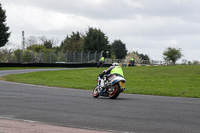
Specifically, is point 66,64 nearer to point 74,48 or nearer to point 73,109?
point 73,109

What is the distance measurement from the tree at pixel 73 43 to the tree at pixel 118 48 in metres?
13.1

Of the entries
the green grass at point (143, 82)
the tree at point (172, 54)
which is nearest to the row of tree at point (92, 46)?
the tree at point (172, 54)

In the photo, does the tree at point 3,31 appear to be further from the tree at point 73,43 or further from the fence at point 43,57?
the tree at point 73,43

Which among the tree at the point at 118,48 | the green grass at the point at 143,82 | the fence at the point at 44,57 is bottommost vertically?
the green grass at the point at 143,82

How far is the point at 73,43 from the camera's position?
124500 mm

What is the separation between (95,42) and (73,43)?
23.0m

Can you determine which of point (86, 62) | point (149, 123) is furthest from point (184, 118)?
point (86, 62)

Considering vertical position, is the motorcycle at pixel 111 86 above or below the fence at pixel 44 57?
below

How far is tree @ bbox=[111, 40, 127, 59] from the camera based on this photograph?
5369 inches

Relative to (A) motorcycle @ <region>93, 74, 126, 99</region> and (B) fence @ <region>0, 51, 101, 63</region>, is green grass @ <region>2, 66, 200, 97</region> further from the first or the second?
(B) fence @ <region>0, 51, 101, 63</region>

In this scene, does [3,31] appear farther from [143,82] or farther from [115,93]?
[115,93]

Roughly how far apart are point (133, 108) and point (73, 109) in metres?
1.79

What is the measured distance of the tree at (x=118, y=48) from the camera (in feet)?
447

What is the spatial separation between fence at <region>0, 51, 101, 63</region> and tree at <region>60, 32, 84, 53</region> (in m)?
60.1
